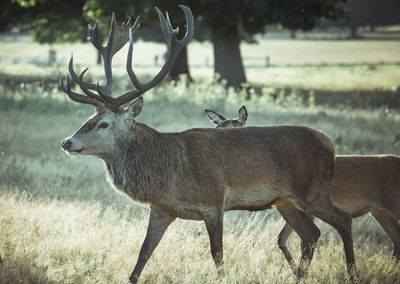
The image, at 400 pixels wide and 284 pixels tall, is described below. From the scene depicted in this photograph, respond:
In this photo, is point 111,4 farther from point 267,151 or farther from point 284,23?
point 267,151

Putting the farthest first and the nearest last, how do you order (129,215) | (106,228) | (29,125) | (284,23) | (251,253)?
1. (284,23)
2. (29,125)
3. (129,215)
4. (106,228)
5. (251,253)

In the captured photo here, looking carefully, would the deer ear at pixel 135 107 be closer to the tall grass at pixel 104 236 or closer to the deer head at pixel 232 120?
the tall grass at pixel 104 236

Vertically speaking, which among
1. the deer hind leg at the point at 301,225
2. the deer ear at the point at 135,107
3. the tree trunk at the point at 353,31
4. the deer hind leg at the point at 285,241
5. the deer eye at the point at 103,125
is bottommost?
the tree trunk at the point at 353,31

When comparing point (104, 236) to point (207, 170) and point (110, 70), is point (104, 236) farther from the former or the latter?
point (110, 70)

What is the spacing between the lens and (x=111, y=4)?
18.0 meters

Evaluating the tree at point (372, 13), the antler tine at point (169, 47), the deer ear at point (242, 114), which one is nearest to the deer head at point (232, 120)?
the deer ear at point (242, 114)

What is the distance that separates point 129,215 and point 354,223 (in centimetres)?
274

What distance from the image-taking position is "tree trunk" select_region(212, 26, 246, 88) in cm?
2206

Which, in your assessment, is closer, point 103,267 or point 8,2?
point 103,267

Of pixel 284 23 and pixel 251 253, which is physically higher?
pixel 284 23

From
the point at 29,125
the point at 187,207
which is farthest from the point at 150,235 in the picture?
the point at 29,125

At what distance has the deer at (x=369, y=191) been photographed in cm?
652

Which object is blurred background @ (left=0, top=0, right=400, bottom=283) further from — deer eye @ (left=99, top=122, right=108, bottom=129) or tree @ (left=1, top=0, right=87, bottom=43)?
deer eye @ (left=99, top=122, right=108, bottom=129)

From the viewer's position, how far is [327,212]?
5602mm
